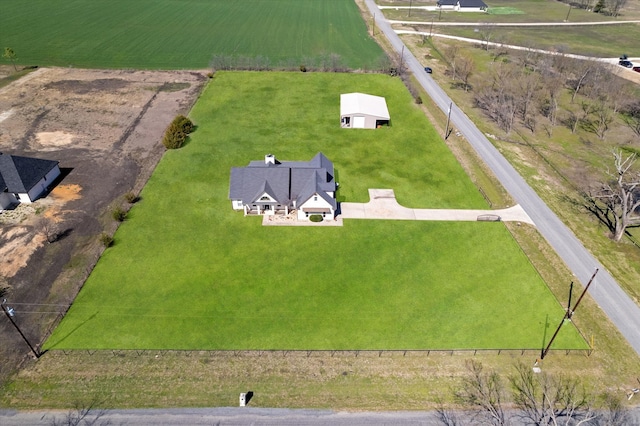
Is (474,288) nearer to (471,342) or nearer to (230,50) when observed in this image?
(471,342)

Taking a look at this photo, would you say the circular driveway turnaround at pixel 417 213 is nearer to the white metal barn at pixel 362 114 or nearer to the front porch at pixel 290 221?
the front porch at pixel 290 221

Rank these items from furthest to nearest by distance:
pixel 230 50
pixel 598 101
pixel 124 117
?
pixel 230 50 → pixel 598 101 → pixel 124 117

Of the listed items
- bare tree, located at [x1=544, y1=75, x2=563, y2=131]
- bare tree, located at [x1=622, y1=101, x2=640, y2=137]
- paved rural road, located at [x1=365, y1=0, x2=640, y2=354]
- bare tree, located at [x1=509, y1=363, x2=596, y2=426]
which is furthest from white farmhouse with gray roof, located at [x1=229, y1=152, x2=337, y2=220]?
bare tree, located at [x1=622, y1=101, x2=640, y2=137]

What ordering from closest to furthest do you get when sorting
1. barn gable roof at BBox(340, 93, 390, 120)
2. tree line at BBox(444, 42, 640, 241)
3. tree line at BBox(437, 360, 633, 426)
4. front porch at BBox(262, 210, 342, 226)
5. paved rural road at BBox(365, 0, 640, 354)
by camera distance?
tree line at BBox(437, 360, 633, 426), paved rural road at BBox(365, 0, 640, 354), front porch at BBox(262, 210, 342, 226), tree line at BBox(444, 42, 640, 241), barn gable roof at BBox(340, 93, 390, 120)

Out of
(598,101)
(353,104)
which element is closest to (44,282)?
(353,104)

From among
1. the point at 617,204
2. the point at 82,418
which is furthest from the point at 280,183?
the point at 617,204

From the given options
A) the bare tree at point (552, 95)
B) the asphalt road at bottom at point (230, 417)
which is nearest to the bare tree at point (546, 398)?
the asphalt road at bottom at point (230, 417)

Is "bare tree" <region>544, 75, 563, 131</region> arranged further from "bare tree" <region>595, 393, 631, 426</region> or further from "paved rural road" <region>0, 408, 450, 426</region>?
"paved rural road" <region>0, 408, 450, 426</region>
